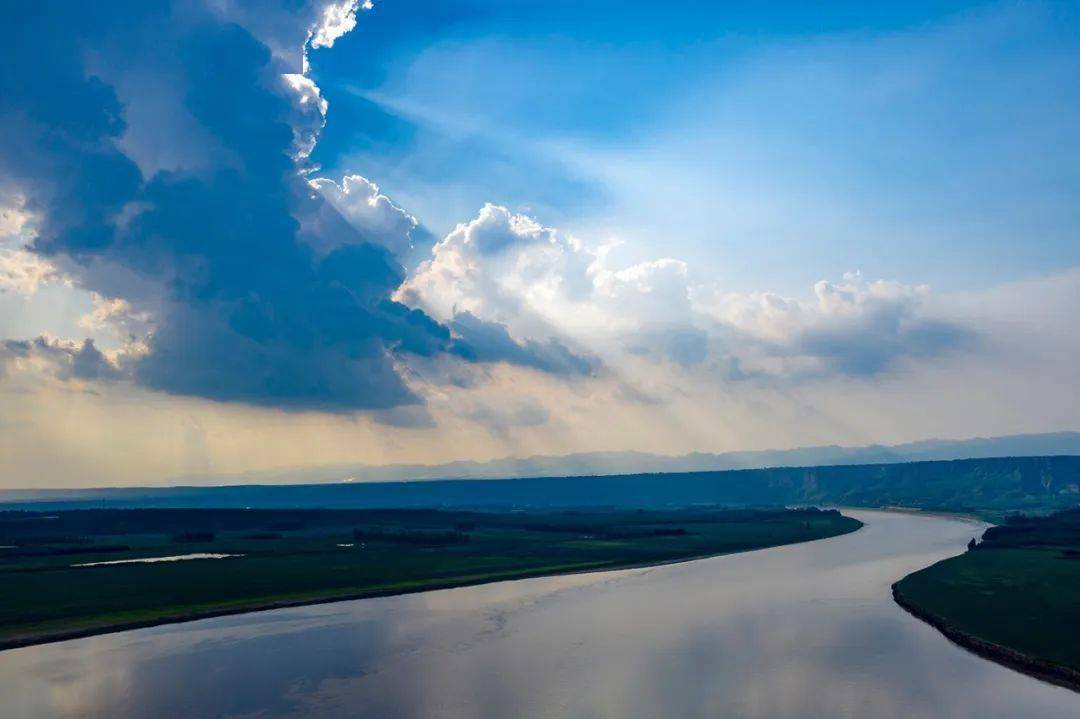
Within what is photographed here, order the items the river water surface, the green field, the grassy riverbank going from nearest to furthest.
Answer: the river water surface → the grassy riverbank → the green field

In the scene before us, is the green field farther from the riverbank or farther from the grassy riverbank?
the riverbank

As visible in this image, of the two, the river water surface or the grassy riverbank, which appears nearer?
the river water surface

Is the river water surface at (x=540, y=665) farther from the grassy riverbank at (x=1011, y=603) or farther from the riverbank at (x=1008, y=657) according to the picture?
the grassy riverbank at (x=1011, y=603)

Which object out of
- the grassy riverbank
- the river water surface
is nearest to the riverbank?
the grassy riverbank

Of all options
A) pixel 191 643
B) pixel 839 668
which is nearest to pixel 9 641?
pixel 191 643

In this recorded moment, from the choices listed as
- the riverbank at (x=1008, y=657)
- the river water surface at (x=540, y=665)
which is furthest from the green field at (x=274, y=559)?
the riverbank at (x=1008, y=657)

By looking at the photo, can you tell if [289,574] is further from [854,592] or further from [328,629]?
[854,592]
